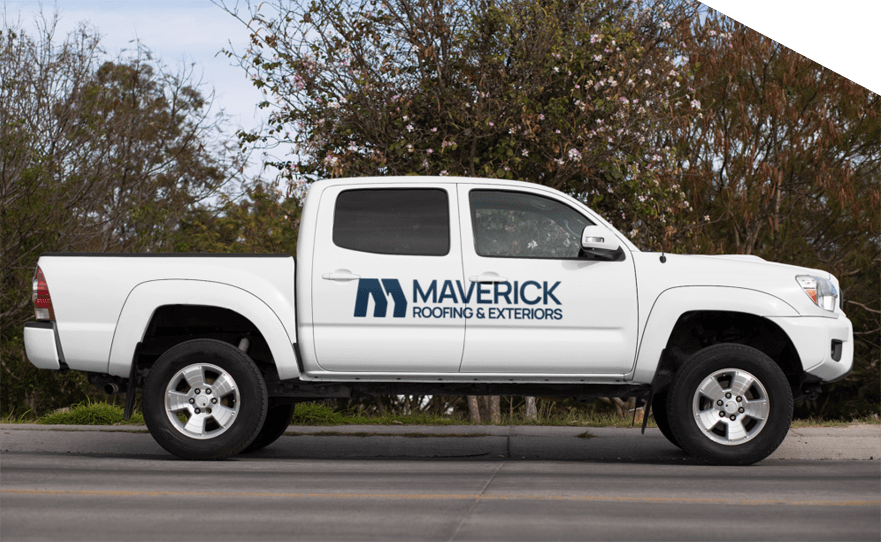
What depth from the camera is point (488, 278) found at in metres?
7.56

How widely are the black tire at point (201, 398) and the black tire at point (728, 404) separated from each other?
317cm

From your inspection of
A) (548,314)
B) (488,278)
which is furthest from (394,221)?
(548,314)

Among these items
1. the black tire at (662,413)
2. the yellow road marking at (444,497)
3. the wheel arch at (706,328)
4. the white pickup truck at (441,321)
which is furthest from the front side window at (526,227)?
the yellow road marking at (444,497)

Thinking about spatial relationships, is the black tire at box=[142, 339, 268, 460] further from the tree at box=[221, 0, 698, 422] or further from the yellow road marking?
the tree at box=[221, 0, 698, 422]

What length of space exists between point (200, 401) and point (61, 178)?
33.5ft

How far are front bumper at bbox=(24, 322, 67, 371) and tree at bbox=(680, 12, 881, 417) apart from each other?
13.3 metres

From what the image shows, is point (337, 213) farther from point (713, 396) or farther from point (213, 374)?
point (713, 396)

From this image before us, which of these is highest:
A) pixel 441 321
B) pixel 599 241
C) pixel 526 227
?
pixel 526 227

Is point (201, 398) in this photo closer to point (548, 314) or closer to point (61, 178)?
point (548, 314)

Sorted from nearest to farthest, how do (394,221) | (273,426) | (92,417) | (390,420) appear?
(394,221) → (273,426) → (390,420) → (92,417)

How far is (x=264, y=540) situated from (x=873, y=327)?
70.5 feet

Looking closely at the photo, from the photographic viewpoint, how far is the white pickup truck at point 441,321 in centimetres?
754

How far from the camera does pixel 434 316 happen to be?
755cm

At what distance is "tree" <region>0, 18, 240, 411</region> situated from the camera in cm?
1514
